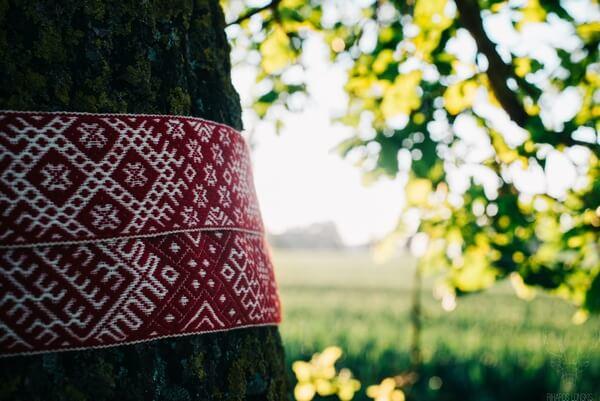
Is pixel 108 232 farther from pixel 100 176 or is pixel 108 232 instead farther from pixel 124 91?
pixel 124 91

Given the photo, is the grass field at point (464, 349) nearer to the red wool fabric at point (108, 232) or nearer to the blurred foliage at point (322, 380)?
the blurred foliage at point (322, 380)

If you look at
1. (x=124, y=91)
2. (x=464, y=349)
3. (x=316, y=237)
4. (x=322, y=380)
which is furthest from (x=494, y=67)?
(x=316, y=237)

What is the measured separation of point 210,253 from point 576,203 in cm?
173

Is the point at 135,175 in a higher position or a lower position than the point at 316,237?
higher

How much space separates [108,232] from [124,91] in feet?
0.89

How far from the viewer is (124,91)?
1.01 m

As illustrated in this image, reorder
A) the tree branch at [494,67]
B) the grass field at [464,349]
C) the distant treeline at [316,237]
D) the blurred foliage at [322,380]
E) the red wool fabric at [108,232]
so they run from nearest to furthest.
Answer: the red wool fabric at [108,232]
the tree branch at [494,67]
the blurred foliage at [322,380]
the grass field at [464,349]
the distant treeline at [316,237]

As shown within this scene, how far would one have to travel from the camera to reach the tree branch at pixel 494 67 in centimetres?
212

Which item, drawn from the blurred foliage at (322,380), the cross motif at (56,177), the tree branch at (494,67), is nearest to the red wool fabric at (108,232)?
the cross motif at (56,177)

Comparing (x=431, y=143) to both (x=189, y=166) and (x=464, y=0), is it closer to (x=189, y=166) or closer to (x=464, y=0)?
(x=464, y=0)

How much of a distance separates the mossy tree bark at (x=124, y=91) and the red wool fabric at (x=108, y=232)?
0.08 metres

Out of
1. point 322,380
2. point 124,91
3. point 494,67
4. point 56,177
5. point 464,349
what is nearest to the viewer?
point 56,177

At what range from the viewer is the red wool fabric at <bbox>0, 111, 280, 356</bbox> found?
831 millimetres

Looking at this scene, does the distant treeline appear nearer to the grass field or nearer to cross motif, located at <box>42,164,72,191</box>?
the grass field
